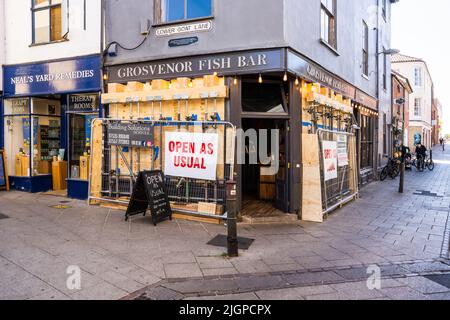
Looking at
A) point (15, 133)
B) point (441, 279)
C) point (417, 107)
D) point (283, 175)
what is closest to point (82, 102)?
point (15, 133)

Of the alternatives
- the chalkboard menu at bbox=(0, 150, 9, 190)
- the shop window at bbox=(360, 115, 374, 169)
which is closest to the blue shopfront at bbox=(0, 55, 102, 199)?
the chalkboard menu at bbox=(0, 150, 9, 190)

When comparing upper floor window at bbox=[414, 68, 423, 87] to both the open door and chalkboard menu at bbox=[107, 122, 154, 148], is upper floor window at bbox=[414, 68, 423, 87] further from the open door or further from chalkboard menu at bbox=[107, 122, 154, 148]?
chalkboard menu at bbox=[107, 122, 154, 148]

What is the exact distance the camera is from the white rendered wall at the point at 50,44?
9.55m

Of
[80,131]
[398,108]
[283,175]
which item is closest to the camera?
[283,175]

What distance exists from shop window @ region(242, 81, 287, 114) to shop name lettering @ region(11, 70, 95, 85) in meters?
4.46

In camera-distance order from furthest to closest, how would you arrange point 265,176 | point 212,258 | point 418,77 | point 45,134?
1. point 418,77
2. point 45,134
3. point 265,176
4. point 212,258

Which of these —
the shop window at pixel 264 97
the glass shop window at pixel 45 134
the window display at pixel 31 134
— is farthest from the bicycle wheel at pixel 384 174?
the window display at pixel 31 134

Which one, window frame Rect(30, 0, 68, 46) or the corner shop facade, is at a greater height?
window frame Rect(30, 0, 68, 46)

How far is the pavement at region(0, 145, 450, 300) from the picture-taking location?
4250 mm

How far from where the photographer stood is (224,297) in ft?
13.5

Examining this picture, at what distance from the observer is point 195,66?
812 cm

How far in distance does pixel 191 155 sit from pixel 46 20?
6870mm

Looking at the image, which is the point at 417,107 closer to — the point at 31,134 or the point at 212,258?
the point at 31,134

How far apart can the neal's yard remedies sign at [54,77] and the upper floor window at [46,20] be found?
878mm
